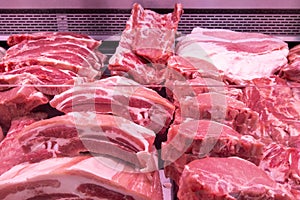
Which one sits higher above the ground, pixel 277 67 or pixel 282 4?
pixel 282 4

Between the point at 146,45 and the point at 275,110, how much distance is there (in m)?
1.00

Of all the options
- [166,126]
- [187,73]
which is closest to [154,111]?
[166,126]

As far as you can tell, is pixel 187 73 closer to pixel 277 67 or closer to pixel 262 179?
pixel 277 67

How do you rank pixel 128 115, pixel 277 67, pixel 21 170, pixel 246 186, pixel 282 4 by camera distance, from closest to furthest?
pixel 246 186 < pixel 21 170 < pixel 128 115 < pixel 277 67 < pixel 282 4

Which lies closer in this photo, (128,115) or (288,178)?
(288,178)

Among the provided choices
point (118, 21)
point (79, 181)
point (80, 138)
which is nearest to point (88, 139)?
point (80, 138)

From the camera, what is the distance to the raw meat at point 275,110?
209 cm

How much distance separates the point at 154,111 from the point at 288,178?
71cm

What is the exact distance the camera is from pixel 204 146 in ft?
5.66

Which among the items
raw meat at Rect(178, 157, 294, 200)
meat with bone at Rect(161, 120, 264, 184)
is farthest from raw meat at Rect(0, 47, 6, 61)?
raw meat at Rect(178, 157, 294, 200)

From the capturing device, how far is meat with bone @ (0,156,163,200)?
5.28 feet

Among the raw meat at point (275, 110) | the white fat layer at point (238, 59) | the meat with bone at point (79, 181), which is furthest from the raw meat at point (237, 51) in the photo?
the meat with bone at point (79, 181)

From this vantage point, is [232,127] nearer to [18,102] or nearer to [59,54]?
[18,102]

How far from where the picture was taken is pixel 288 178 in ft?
5.75
